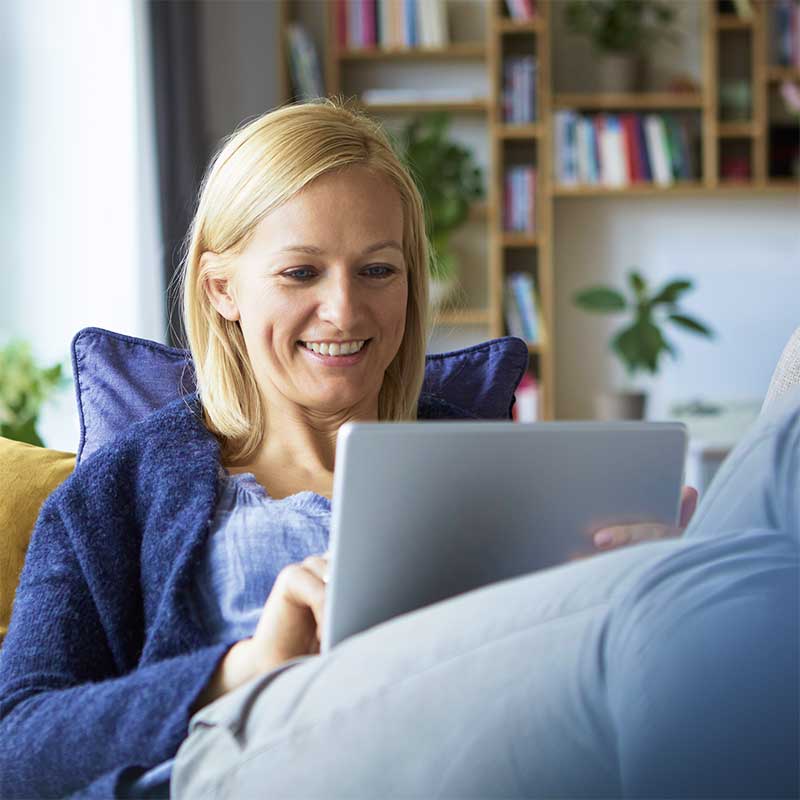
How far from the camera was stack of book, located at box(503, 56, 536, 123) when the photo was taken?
14.3 ft

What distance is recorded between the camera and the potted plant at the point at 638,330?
13.6 feet

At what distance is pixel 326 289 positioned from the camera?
1227mm

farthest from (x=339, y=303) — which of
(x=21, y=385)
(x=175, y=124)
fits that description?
(x=175, y=124)

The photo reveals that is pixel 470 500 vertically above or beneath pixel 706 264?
above

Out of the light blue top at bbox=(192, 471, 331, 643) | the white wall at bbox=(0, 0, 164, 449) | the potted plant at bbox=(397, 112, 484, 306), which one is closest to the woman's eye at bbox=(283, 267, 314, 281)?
the light blue top at bbox=(192, 471, 331, 643)

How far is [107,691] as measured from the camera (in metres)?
0.98

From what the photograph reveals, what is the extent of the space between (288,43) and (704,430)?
6.59 ft

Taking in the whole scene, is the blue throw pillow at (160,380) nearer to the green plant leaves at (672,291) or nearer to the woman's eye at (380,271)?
the woman's eye at (380,271)

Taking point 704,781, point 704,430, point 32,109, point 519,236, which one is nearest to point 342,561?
point 704,781

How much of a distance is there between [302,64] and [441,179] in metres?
0.65

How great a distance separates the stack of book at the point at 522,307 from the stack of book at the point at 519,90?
58 cm

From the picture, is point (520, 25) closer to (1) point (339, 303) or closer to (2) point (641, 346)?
(2) point (641, 346)

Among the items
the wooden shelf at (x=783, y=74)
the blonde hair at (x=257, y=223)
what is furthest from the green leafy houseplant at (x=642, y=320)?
the blonde hair at (x=257, y=223)

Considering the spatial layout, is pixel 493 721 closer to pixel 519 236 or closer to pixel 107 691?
pixel 107 691
